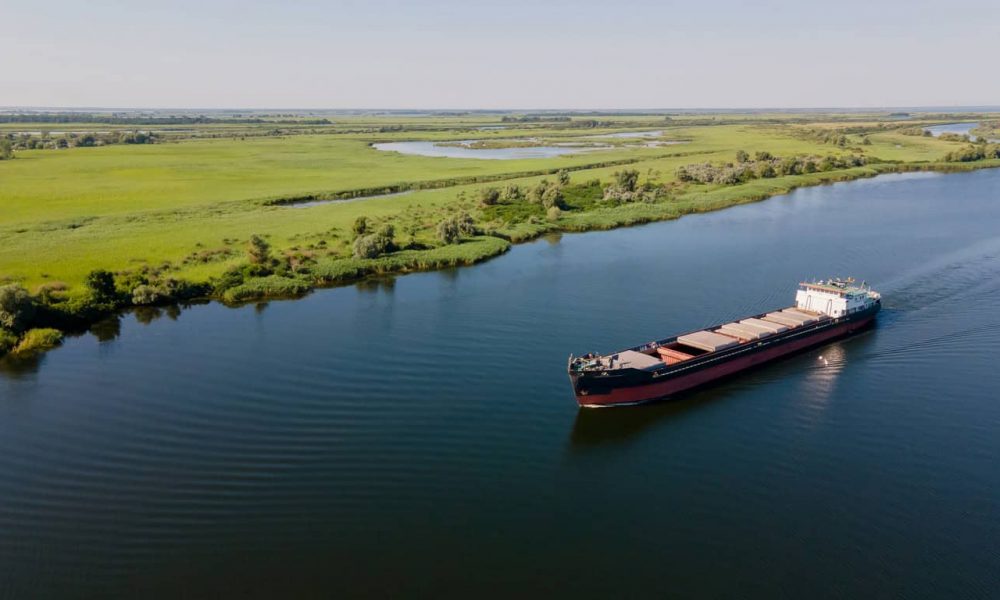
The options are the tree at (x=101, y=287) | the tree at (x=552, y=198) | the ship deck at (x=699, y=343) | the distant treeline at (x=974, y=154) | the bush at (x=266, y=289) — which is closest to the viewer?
the ship deck at (x=699, y=343)

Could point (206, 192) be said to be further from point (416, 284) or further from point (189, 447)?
point (189, 447)

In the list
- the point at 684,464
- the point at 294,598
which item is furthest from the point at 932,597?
the point at 294,598

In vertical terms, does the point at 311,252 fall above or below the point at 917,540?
above

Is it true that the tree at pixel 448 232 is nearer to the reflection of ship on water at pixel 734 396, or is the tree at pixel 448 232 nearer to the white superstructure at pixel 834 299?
the white superstructure at pixel 834 299

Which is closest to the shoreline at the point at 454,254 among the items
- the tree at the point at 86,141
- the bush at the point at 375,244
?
the bush at the point at 375,244

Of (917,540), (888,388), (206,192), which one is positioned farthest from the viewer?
(206,192)

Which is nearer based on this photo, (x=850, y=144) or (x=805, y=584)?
(x=805, y=584)

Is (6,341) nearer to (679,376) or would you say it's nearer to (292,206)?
(679,376)
